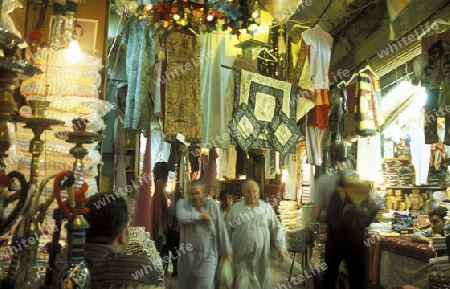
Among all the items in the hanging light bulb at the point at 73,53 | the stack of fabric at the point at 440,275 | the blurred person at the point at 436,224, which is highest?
the hanging light bulb at the point at 73,53

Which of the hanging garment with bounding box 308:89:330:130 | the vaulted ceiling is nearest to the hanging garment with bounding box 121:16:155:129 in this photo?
the vaulted ceiling

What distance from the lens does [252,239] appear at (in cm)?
620

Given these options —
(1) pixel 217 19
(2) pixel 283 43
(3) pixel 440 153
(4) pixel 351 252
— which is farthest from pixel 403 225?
(1) pixel 217 19

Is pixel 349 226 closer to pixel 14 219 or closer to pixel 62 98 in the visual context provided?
pixel 62 98

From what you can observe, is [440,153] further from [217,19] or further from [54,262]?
[54,262]

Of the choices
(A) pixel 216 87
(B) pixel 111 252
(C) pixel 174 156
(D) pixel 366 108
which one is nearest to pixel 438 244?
(D) pixel 366 108

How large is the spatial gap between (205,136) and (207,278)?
78.2 inches

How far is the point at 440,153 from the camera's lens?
770 cm

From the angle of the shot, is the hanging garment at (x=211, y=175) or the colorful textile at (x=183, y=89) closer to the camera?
the colorful textile at (x=183, y=89)

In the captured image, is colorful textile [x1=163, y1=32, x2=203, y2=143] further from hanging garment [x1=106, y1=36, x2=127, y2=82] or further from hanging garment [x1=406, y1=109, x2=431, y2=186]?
hanging garment [x1=406, y1=109, x2=431, y2=186]

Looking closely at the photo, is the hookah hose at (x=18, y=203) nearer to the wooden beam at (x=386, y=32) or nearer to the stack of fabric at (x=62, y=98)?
the stack of fabric at (x=62, y=98)

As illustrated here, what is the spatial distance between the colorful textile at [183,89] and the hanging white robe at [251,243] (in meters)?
1.37

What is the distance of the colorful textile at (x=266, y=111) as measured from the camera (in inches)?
248

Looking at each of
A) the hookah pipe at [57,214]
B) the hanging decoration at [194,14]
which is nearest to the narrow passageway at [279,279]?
the hanging decoration at [194,14]
